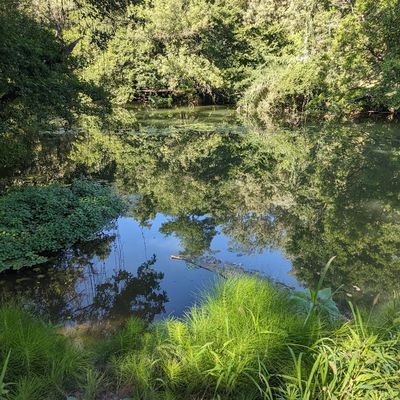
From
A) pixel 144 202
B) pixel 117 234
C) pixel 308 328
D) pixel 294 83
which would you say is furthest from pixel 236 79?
pixel 308 328

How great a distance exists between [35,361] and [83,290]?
2.53 metres

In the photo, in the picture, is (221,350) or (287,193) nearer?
(221,350)

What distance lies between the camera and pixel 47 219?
6.31 metres

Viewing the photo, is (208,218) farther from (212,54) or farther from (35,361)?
(212,54)

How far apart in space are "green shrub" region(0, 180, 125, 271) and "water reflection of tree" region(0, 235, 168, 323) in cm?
23

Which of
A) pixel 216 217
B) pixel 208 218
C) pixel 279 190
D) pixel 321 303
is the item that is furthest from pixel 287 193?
pixel 321 303

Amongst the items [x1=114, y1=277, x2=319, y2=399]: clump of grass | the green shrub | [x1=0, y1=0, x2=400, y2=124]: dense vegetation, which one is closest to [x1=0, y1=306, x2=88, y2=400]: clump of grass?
[x1=114, y1=277, x2=319, y2=399]: clump of grass

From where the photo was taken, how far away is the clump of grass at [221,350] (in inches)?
96.8

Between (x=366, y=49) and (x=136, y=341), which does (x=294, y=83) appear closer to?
(x=366, y=49)

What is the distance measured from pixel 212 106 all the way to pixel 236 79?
256cm

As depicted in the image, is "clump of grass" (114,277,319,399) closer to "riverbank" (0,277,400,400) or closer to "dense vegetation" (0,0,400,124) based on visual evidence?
"riverbank" (0,277,400,400)

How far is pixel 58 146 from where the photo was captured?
14.9 metres

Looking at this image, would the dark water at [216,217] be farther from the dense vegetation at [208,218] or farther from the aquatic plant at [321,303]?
the aquatic plant at [321,303]

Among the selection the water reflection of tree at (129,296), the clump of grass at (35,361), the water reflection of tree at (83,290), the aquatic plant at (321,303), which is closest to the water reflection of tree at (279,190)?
the water reflection of tree at (129,296)
